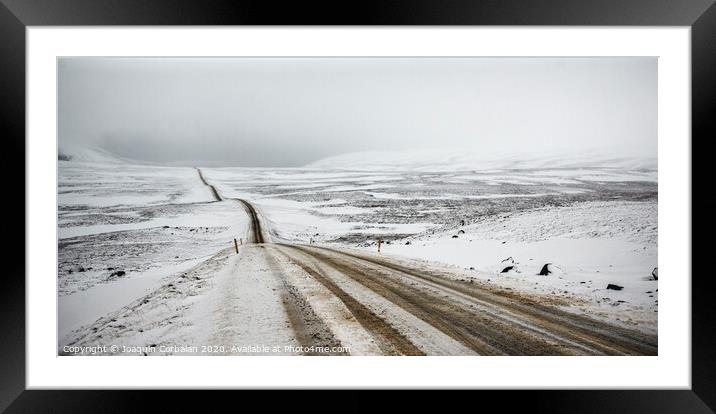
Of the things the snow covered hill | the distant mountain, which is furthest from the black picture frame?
the distant mountain

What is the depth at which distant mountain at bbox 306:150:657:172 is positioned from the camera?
3611mm

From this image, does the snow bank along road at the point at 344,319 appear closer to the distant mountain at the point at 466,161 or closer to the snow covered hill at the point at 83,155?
the distant mountain at the point at 466,161

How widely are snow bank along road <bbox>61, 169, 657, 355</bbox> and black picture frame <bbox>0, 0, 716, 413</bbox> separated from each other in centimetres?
41

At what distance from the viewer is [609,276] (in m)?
Answer: 3.52

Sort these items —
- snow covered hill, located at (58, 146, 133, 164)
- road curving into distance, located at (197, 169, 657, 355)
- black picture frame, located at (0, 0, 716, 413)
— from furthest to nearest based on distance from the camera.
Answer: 1. snow covered hill, located at (58, 146, 133, 164)
2. road curving into distance, located at (197, 169, 657, 355)
3. black picture frame, located at (0, 0, 716, 413)

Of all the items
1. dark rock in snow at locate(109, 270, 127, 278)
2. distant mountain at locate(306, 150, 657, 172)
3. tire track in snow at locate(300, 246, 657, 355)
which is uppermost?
distant mountain at locate(306, 150, 657, 172)

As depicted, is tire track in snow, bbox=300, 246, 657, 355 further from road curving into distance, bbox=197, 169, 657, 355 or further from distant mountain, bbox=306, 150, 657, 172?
distant mountain, bbox=306, 150, 657, 172
